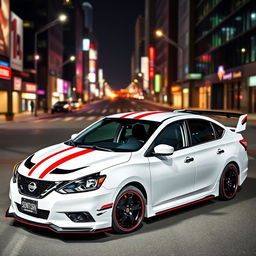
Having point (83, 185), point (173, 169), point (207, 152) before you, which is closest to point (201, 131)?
point (207, 152)

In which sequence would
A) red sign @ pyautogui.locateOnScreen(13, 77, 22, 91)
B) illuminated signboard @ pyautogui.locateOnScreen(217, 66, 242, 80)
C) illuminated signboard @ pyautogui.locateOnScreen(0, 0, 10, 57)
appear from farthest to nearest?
illuminated signboard @ pyautogui.locateOnScreen(217, 66, 242, 80)
red sign @ pyautogui.locateOnScreen(13, 77, 22, 91)
illuminated signboard @ pyautogui.locateOnScreen(0, 0, 10, 57)

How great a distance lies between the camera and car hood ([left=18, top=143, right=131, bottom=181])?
583 cm

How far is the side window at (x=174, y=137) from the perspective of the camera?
7195 millimetres

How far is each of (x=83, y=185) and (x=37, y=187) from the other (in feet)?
1.91

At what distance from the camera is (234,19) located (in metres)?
55.9

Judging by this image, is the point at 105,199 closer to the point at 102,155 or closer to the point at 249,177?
the point at 102,155

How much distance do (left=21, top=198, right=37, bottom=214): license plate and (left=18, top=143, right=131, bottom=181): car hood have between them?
0.99 feet

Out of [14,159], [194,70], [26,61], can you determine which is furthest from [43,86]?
[14,159]

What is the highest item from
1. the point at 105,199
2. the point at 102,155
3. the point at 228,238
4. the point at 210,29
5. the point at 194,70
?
the point at 210,29

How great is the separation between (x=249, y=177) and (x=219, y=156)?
10.4 feet

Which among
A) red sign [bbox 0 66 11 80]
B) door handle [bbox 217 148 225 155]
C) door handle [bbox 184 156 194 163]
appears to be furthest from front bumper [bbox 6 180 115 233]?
red sign [bbox 0 66 11 80]

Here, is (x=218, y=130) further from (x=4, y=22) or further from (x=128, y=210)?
(x=4, y=22)

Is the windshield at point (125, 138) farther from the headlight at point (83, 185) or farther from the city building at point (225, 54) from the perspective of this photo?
the city building at point (225, 54)

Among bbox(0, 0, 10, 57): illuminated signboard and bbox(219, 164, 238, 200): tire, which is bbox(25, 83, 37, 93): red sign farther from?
bbox(219, 164, 238, 200): tire
